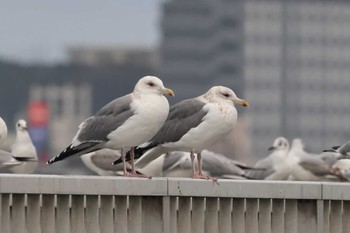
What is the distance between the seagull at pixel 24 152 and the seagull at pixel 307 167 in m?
5.76

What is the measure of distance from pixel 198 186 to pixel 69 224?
171 centimetres

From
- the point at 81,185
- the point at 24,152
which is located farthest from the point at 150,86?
the point at 24,152

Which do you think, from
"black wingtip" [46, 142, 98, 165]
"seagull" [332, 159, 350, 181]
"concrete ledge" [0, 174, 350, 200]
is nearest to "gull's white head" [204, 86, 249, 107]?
"black wingtip" [46, 142, 98, 165]

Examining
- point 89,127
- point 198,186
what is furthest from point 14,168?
point 198,186

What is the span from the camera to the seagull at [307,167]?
118 feet

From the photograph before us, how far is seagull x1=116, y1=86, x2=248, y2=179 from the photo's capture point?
24219mm

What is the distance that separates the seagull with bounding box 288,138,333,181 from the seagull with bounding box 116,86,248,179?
35.9 ft

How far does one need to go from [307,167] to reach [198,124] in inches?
490

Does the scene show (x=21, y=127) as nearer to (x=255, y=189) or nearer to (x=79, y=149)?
(x=79, y=149)

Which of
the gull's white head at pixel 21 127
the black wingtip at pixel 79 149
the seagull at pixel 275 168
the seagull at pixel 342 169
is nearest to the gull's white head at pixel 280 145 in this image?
the seagull at pixel 275 168

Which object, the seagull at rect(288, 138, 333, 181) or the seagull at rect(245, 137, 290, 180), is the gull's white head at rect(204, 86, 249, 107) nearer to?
the seagull at rect(245, 137, 290, 180)

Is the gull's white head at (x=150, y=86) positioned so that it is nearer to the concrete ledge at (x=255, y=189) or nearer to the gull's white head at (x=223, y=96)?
the gull's white head at (x=223, y=96)

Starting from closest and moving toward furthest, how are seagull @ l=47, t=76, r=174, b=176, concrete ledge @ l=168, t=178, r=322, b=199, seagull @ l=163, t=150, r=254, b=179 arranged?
concrete ledge @ l=168, t=178, r=322, b=199 → seagull @ l=47, t=76, r=174, b=176 → seagull @ l=163, t=150, r=254, b=179

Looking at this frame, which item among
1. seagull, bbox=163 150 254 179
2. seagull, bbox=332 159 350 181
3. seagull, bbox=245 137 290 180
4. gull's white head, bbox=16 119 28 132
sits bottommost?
seagull, bbox=245 137 290 180
